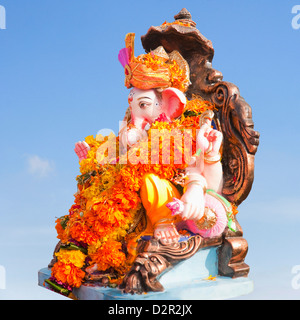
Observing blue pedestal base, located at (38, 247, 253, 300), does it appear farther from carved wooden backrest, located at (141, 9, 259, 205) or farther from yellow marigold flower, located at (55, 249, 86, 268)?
carved wooden backrest, located at (141, 9, 259, 205)

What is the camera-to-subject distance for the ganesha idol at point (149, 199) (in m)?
3.26

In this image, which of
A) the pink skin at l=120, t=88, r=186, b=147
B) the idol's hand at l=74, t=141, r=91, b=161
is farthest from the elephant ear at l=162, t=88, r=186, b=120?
the idol's hand at l=74, t=141, r=91, b=161

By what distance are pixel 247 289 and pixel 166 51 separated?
2.21 meters

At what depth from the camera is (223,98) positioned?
12.3 ft

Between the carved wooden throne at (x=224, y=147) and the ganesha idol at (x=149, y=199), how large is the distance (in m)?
0.01

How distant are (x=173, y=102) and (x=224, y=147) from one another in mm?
574

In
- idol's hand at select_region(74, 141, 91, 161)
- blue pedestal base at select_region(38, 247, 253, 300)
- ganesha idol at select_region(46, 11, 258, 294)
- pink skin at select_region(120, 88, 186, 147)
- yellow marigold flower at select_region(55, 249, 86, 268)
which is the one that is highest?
pink skin at select_region(120, 88, 186, 147)

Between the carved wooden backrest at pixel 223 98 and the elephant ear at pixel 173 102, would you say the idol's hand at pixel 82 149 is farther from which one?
the carved wooden backrest at pixel 223 98

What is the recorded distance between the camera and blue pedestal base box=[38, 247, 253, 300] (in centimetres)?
305

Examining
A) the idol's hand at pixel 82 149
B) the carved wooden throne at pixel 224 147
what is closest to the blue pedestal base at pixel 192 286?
the carved wooden throne at pixel 224 147

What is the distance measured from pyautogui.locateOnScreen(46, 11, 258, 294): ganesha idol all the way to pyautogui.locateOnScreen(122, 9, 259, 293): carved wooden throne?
0.5 inches

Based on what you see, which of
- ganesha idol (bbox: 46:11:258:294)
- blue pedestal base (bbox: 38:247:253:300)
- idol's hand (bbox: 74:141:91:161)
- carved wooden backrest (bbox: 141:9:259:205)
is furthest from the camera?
idol's hand (bbox: 74:141:91:161)

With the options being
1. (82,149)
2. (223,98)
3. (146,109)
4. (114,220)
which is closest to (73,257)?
(114,220)
